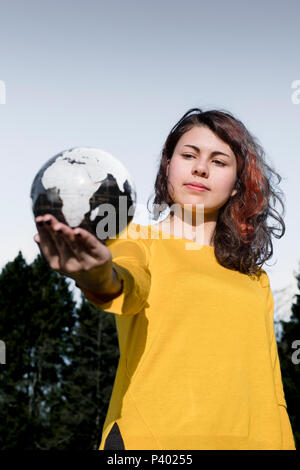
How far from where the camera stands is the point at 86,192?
271cm

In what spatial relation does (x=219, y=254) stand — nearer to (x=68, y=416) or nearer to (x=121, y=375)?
(x=121, y=375)

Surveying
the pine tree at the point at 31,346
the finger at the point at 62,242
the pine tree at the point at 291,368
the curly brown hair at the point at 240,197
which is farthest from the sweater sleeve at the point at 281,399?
the pine tree at the point at 31,346

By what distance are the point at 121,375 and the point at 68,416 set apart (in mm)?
39886

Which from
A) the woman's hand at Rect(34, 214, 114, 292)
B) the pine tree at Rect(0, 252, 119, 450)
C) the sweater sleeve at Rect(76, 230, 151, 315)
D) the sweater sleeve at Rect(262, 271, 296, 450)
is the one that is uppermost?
the woman's hand at Rect(34, 214, 114, 292)

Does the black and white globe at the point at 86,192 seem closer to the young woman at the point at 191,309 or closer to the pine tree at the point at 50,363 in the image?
the young woman at the point at 191,309

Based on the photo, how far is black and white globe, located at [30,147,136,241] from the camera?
266 centimetres

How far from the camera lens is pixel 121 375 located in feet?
9.73

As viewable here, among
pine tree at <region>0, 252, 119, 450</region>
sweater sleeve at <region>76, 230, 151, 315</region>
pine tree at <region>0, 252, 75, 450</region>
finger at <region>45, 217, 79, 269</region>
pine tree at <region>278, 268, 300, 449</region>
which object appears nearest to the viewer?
finger at <region>45, 217, 79, 269</region>

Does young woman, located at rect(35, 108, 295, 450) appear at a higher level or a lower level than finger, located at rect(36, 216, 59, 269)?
lower

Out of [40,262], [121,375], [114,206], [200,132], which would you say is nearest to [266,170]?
[200,132]

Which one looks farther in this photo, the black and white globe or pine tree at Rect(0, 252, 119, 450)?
pine tree at Rect(0, 252, 119, 450)

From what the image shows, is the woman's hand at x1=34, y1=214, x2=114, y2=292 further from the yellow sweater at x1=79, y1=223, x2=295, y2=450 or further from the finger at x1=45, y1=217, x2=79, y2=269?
the yellow sweater at x1=79, y1=223, x2=295, y2=450

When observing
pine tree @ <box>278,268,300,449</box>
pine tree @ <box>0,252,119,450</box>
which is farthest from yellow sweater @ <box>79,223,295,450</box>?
pine tree @ <box>0,252,119,450</box>

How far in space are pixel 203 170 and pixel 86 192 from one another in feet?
2.88
